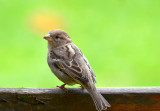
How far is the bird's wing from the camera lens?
333 centimetres

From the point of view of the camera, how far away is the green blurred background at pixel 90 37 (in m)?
6.05

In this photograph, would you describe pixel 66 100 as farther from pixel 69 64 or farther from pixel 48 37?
pixel 48 37

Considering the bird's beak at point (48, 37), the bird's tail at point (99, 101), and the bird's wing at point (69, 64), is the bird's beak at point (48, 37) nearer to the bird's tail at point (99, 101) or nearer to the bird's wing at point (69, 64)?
the bird's wing at point (69, 64)

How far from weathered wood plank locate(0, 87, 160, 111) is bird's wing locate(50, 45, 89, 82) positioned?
526 millimetres

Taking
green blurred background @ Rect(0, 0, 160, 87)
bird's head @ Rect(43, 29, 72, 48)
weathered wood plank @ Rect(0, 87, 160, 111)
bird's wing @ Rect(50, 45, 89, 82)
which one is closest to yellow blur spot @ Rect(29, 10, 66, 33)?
green blurred background @ Rect(0, 0, 160, 87)

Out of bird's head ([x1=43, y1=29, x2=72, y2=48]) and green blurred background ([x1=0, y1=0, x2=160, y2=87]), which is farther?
green blurred background ([x1=0, y1=0, x2=160, y2=87])

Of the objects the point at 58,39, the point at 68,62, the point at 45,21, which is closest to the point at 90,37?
the point at 45,21

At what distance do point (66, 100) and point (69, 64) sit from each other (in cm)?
78

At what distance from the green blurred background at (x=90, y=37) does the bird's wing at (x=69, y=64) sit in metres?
2.15

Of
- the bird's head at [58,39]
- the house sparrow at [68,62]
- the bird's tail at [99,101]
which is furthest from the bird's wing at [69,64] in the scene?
the bird's tail at [99,101]

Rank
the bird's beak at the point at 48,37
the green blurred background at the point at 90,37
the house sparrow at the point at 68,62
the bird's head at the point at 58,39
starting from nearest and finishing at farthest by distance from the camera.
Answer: the house sparrow at the point at 68,62
the bird's beak at the point at 48,37
the bird's head at the point at 58,39
the green blurred background at the point at 90,37

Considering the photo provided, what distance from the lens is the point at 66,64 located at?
3502 millimetres

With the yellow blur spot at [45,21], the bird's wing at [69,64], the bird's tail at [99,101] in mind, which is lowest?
the bird's tail at [99,101]

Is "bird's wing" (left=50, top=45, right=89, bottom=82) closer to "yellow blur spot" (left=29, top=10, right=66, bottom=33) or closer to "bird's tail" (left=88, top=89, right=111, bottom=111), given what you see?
"bird's tail" (left=88, top=89, right=111, bottom=111)
